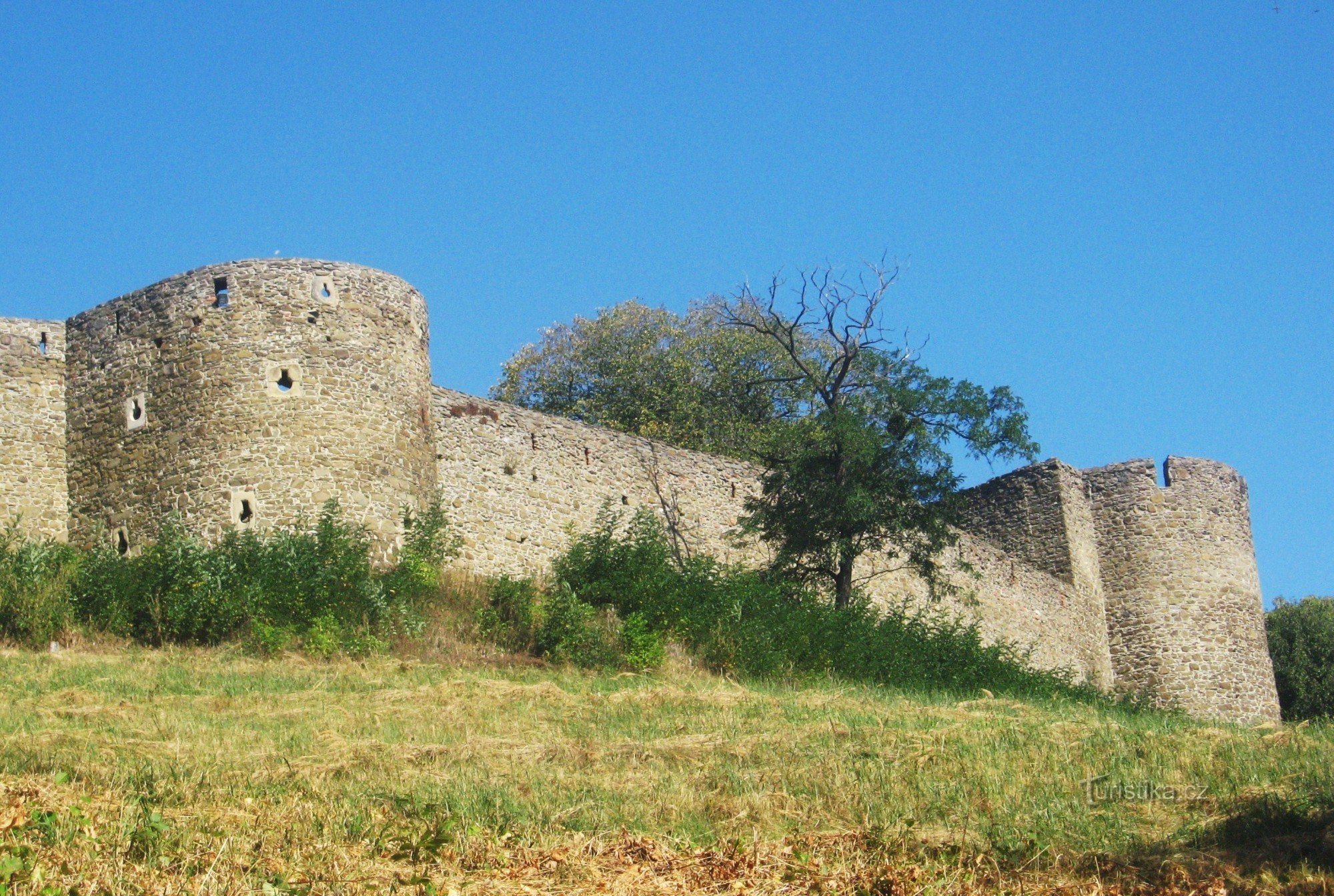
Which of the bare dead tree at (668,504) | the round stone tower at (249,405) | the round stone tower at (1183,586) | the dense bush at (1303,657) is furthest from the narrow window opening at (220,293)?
the dense bush at (1303,657)

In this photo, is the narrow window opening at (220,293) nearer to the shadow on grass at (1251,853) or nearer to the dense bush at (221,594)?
the dense bush at (221,594)

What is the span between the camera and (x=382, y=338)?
21.4 meters

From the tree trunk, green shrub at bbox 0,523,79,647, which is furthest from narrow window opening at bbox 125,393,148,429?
the tree trunk

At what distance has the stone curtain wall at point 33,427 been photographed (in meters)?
21.0

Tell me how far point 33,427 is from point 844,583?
37.9 ft

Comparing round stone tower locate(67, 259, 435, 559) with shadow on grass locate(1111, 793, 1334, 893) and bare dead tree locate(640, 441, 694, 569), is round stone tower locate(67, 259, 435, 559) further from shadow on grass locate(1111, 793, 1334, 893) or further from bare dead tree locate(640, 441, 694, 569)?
shadow on grass locate(1111, 793, 1334, 893)

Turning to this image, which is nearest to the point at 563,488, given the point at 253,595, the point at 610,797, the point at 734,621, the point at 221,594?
the point at 734,621

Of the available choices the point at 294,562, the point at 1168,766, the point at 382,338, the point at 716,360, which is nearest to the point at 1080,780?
the point at 1168,766

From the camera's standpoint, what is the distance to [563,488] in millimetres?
24078

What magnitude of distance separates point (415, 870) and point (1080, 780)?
5.16 metres

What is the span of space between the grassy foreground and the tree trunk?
861 cm

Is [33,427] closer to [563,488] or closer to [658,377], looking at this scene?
[563,488]

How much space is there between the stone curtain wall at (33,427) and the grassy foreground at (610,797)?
546cm

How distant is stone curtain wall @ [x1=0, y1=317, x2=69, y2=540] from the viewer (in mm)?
21016
